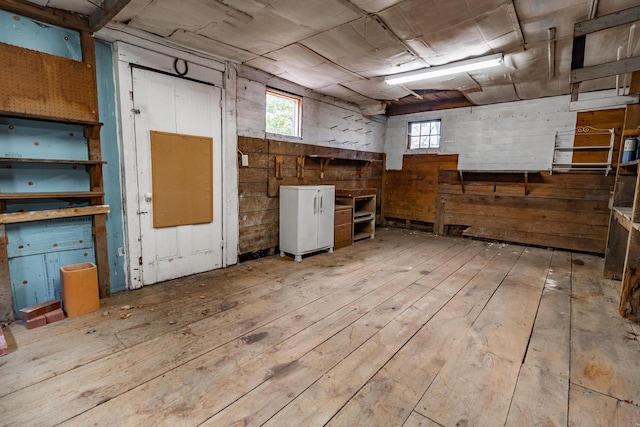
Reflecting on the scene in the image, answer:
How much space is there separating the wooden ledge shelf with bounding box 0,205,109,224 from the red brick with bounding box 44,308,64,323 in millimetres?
766

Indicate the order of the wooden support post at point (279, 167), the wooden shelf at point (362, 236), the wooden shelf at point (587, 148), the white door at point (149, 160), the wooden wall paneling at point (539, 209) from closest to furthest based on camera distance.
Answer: the white door at point (149, 160) → the wooden support post at point (279, 167) → the wooden shelf at point (587, 148) → the wooden wall paneling at point (539, 209) → the wooden shelf at point (362, 236)

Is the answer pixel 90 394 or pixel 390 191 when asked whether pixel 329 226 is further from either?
pixel 90 394

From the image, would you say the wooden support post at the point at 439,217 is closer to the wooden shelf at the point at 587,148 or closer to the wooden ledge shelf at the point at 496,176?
the wooden ledge shelf at the point at 496,176

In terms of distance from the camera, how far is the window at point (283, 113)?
14.6ft

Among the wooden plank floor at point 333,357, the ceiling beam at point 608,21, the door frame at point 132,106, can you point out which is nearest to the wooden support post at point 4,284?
the wooden plank floor at point 333,357

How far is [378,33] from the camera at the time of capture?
2896 millimetres

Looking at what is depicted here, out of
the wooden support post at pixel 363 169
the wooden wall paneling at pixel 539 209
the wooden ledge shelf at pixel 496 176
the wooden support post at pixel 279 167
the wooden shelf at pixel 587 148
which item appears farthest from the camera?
the wooden support post at pixel 363 169

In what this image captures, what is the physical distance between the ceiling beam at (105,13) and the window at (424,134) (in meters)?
5.41

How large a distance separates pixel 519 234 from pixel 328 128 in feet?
12.6

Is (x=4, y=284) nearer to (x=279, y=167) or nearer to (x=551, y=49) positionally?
(x=279, y=167)

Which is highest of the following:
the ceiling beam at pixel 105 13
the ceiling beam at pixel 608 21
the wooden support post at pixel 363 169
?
the ceiling beam at pixel 608 21

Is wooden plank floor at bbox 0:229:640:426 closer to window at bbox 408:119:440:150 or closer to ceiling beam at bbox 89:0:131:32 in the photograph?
ceiling beam at bbox 89:0:131:32

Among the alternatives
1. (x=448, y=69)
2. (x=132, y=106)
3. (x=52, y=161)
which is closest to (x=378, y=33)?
(x=448, y=69)

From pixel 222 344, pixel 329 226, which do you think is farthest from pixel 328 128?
pixel 222 344
